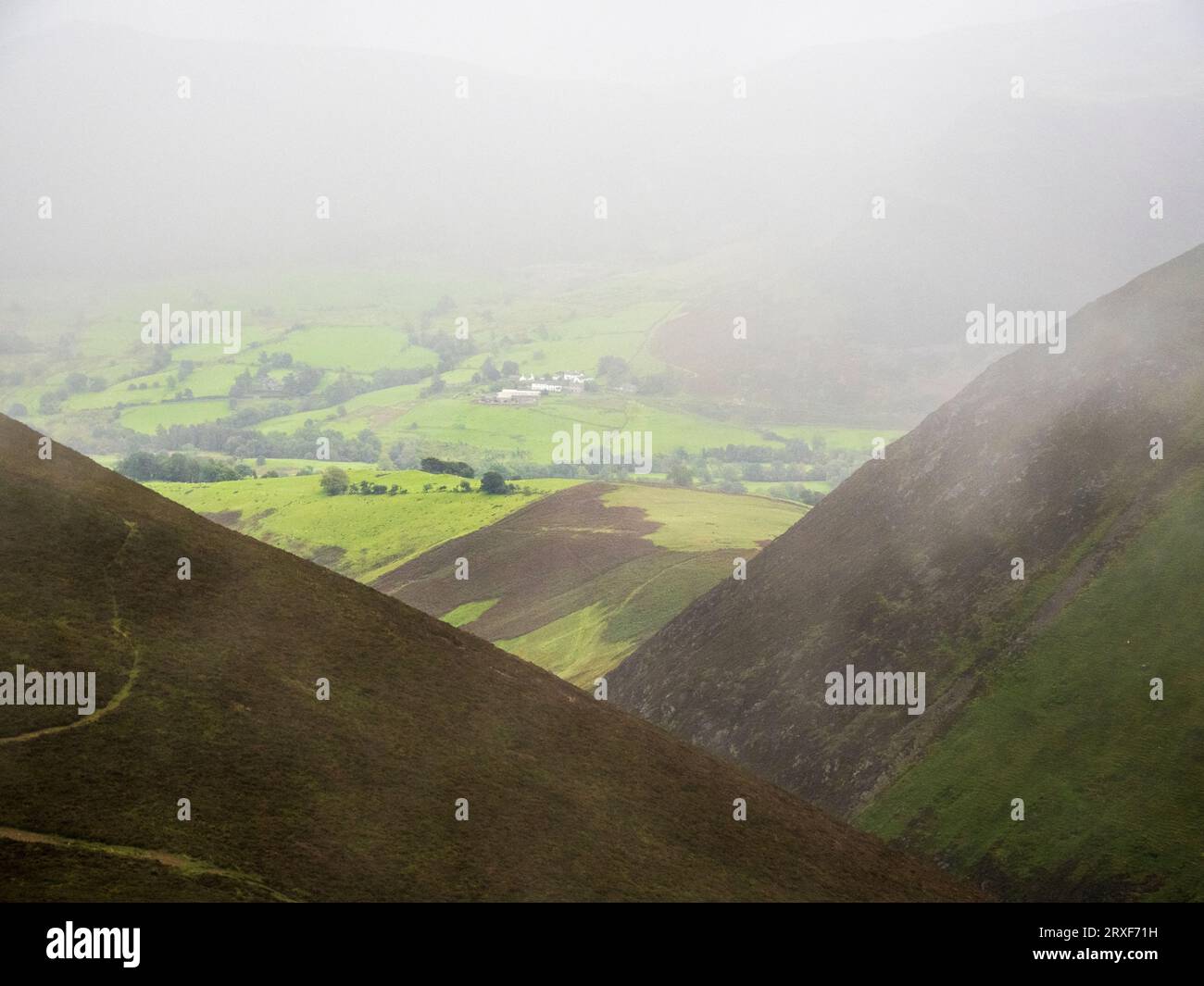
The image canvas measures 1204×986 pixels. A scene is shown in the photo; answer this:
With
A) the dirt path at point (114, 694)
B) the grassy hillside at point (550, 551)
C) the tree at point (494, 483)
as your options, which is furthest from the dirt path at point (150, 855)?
the tree at point (494, 483)

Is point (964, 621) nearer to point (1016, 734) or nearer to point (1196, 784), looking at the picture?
point (1016, 734)

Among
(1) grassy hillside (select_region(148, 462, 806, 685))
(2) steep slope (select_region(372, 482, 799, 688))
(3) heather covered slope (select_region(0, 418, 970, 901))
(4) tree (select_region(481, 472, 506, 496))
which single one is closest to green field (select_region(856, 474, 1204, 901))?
(3) heather covered slope (select_region(0, 418, 970, 901))

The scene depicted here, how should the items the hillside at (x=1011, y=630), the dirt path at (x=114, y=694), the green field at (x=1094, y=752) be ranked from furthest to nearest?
the hillside at (x=1011, y=630) < the green field at (x=1094, y=752) < the dirt path at (x=114, y=694)

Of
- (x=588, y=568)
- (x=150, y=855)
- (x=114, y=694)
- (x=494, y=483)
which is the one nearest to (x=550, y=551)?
(x=588, y=568)

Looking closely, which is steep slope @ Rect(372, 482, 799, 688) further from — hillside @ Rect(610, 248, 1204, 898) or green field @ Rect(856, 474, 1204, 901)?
green field @ Rect(856, 474, 1204, 901)

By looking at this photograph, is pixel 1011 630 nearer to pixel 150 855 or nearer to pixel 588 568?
pixel 150 855

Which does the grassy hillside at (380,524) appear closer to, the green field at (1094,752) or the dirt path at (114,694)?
the green field at (1094,752)
